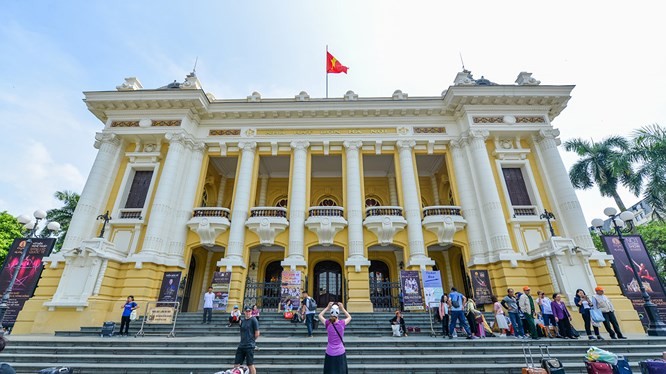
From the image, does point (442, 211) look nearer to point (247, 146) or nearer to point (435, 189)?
point (435, 189)

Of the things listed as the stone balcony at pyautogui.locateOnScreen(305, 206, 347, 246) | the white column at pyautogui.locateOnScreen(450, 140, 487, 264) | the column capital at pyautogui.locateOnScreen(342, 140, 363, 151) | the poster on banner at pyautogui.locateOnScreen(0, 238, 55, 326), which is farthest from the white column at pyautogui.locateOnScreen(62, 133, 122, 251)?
the white column at pyautogui.locateOnScreen(450, 140, 487, 264)

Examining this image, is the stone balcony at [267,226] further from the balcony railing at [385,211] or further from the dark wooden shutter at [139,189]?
the dark wooden shutter at [139,189]

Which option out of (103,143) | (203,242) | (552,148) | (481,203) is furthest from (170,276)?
(552,148)

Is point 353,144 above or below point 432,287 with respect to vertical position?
above

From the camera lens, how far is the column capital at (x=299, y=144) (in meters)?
17.9

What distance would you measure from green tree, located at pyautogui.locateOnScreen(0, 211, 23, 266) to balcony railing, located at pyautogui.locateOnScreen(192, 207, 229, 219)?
2020cm

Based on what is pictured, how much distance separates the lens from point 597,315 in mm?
9172

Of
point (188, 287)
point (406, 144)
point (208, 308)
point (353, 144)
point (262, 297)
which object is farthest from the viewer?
point (353, 144)

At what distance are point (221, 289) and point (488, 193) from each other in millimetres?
14325

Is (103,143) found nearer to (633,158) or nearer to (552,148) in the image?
(552,148)

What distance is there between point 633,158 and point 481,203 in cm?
1201

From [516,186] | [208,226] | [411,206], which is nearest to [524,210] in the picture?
[516,186]

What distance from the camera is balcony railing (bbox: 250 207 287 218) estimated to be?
16.4 m

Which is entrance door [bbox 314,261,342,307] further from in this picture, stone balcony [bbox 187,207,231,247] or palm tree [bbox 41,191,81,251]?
palm tree [bbox 41,191,81,251]
